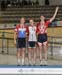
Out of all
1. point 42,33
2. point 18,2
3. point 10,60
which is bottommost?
point 10,60

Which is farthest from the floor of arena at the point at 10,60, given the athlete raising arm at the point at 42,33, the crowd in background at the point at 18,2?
the crowd in background at the point at 18,2

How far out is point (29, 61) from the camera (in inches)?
381

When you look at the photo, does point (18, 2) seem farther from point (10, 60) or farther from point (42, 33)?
point (42, 33)

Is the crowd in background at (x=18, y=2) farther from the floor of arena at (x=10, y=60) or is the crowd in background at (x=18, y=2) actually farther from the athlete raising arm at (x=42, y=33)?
the athlete raising arm at (x=42, y=33)

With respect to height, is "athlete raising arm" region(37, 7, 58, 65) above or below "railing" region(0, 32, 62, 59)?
above

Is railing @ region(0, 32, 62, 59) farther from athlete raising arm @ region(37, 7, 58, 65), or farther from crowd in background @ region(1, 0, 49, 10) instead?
crowd in background @ region(1, 0, 49, 10)

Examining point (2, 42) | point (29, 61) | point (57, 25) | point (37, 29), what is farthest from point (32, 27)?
point (57, 25)

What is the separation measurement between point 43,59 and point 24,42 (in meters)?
0.74

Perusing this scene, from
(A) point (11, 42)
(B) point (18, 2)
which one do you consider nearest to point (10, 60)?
(A) point (11, 42)

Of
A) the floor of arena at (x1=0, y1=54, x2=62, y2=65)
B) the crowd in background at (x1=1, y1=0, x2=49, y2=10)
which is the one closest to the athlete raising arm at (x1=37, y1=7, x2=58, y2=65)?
the floor of arena at (x1=0, y1=54, x2=62, y2=65)

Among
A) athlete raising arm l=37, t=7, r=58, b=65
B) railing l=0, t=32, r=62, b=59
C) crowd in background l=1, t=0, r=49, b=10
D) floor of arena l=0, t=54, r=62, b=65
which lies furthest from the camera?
crowd in background l=1, t=0, r=49, b=10

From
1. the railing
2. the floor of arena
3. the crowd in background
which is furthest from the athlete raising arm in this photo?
the crowd in background

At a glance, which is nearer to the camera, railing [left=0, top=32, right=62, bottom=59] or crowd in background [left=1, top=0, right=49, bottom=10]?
railing [left=0, top=32, right=62, bottom=59]

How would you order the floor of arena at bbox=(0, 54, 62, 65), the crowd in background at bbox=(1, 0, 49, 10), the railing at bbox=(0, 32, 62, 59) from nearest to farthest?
the floor of arena at bbox=(0, 54, 62, 65), the railing at bbox=(0, 32, 62, 59), the crowd in background at bbox=(1, 0, 49, 10)
